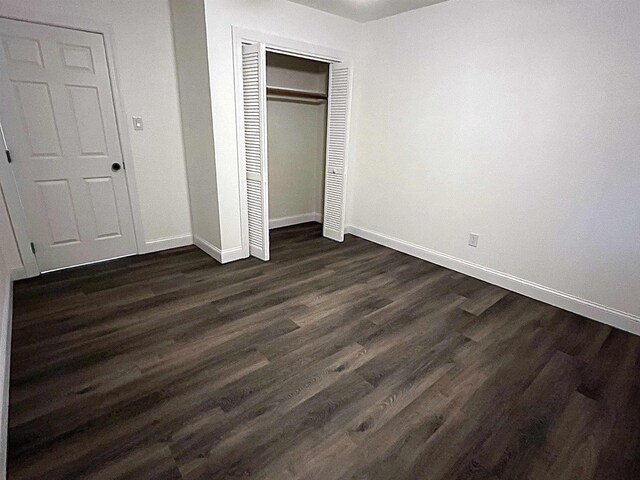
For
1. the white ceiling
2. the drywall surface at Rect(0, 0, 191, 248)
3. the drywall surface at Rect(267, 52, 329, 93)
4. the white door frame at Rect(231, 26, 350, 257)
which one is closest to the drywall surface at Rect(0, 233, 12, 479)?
the drywall surface at Rect(0, 0, 191, 248)

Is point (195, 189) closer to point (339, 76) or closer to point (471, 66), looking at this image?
point (339, 76)

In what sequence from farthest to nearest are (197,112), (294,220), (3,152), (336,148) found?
(294,220) → (336,148) → (197,112) → (3,152)

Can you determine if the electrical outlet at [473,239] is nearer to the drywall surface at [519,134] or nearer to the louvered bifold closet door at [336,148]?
the drywall surface at [519,134]

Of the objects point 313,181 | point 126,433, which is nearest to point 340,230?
point 313,181

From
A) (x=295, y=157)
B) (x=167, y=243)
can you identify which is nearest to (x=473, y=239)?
(x=295, y=157)

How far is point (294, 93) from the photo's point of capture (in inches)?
162

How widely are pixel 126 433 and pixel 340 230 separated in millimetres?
3069

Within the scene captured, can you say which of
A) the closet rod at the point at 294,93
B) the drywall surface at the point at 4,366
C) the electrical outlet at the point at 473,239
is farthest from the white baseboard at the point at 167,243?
the electrical outlet at the point at 473,239

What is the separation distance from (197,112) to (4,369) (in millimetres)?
2434

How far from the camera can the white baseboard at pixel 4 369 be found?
139cm

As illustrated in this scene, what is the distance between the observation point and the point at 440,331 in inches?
94.4

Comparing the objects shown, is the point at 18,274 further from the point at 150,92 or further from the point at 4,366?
the point at 150,92

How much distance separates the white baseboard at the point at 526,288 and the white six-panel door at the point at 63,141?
9.96ft

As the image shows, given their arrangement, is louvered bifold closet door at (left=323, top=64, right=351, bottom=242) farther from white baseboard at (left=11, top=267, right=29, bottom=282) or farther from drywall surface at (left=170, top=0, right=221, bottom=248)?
white baseboard at (left=11, top=267, right=29, bottom=282)
